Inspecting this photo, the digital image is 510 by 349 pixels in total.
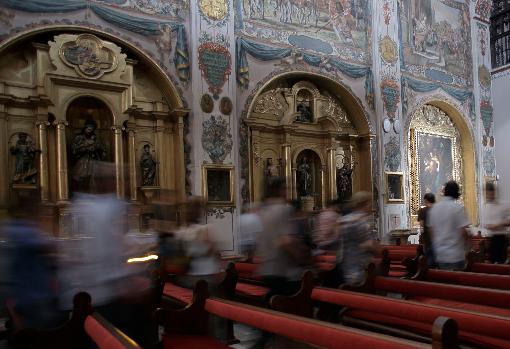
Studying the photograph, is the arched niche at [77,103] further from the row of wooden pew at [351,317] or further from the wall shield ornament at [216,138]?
the row of wooden pew at [351,317]

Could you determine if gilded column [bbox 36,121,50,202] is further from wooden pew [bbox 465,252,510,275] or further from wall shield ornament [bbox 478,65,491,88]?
wall shield ornament [bbox 478,65,491,88]

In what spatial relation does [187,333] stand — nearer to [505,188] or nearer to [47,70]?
[47,70]

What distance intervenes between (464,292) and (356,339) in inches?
66.9

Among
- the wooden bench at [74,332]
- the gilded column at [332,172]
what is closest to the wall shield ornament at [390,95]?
the gilded column at [332,172]

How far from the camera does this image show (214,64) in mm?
10016

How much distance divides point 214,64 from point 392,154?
18.8ft

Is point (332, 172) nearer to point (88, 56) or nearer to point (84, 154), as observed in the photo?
point (84, 154)

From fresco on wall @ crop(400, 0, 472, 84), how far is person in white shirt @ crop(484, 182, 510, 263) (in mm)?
8403

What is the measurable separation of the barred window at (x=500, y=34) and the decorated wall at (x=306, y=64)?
66 centimetres

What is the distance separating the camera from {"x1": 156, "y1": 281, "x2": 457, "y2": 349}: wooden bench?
198 centimetres

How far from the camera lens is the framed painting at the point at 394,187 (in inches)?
502

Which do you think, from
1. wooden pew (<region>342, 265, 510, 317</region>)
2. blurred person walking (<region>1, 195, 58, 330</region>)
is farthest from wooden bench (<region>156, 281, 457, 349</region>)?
wooden pew (<region>342, 265, 510, 317</region>)

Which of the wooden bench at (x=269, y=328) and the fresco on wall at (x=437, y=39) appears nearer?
the wooden bench at (x=269, y=328)

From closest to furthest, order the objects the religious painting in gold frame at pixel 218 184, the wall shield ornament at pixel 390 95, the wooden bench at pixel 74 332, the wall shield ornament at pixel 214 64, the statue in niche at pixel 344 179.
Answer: the wooden bench at pixel 74 332, the religious painting in gold frame at pixel 218 184, the wall shield ornament at pixel 214 64, the statue in niche at pixel 344 179, the wall shield ornament at pixel 390 95
